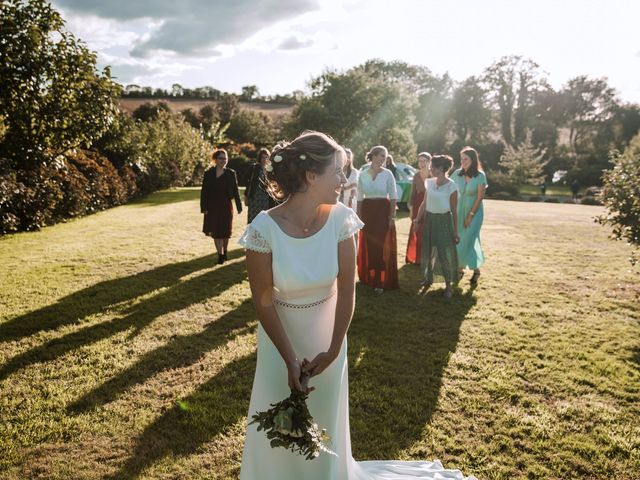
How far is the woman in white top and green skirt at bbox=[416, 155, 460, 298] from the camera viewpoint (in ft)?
22.5

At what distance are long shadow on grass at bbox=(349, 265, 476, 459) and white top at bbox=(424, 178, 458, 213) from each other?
149 centimetres

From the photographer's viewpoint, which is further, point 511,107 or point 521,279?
point 511,107

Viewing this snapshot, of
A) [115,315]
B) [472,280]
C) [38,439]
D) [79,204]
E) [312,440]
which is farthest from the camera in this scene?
[79,204]

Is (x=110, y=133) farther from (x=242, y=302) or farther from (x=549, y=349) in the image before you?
(x=549, y=349)

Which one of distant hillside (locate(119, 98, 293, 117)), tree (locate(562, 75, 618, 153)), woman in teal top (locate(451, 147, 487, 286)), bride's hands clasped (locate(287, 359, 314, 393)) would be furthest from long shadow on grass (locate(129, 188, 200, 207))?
tree (locate(562, 75, 618, 153))

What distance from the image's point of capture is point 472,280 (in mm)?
8055

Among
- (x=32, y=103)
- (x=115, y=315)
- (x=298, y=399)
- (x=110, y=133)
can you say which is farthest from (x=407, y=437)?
(x=110, y=133)

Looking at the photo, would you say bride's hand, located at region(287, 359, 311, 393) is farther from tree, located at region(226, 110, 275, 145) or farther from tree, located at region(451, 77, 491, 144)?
tree, located at region(451, 77, 491, 144)

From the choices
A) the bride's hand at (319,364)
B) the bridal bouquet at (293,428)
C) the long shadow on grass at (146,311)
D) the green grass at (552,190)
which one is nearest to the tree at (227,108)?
the green grass at (552,190)

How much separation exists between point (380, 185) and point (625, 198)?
3.77 meters

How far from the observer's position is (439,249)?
7.14 metres

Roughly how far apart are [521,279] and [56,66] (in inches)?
516

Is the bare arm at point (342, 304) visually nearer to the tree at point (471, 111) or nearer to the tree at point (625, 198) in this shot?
the tree at point (625, 198)

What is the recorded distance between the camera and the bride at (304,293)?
2.19 m
